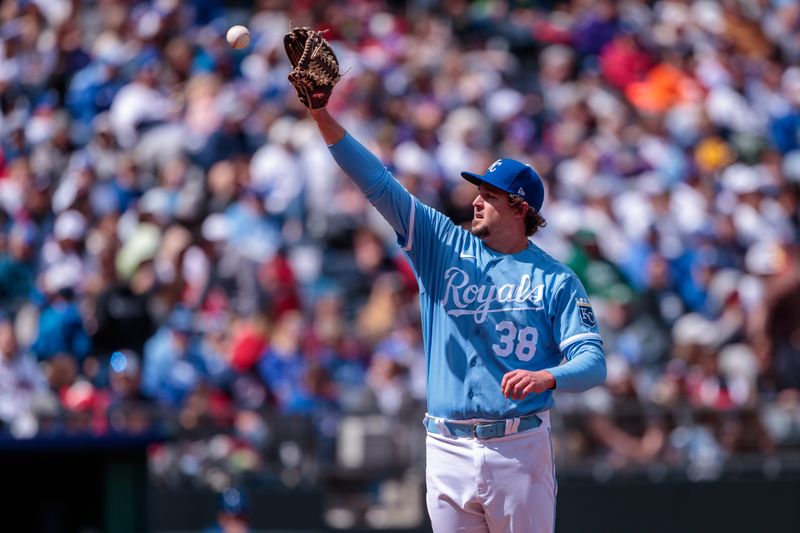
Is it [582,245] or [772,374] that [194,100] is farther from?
[772,374]

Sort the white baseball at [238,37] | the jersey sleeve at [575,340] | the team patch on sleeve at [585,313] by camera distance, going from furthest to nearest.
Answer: the white baseball at [238,37] < the team patch on sleeve at [585,313] < the jersey sleeve at [575,340]

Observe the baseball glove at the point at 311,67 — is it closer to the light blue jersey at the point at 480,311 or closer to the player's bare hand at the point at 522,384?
the light blue jersey at the point at 480,311

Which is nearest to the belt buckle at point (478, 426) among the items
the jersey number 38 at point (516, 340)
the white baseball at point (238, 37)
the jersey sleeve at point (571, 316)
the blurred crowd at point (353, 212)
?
the jersey number 38 at point (516, 340)

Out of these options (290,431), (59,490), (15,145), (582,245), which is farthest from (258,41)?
(59,490)

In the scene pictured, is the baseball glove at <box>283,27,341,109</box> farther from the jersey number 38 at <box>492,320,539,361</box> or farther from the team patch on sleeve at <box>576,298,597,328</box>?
the team patch on sleeve at <box>576,298,597,328</box>

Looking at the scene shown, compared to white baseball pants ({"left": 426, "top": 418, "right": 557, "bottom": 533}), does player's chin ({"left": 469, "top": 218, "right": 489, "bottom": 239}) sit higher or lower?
higher

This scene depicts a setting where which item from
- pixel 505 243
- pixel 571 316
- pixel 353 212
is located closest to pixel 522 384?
pixel 571 316

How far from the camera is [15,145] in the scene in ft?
45.3

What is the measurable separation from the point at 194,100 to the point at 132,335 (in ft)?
11.4

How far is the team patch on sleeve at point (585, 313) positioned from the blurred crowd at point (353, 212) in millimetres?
4882

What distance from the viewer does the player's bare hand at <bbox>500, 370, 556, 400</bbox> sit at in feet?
16.8

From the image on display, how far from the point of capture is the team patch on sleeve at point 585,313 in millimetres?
5539

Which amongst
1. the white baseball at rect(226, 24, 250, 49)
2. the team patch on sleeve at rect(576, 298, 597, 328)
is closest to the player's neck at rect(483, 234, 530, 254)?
the team patch on sleeve at rect(576, 298, 597, 328)

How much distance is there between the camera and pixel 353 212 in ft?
43.0
